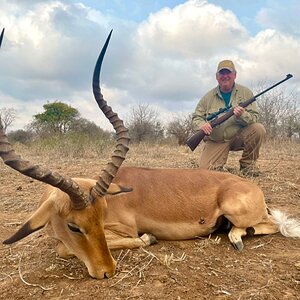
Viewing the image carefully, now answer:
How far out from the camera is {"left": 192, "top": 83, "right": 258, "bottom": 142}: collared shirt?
893 cm

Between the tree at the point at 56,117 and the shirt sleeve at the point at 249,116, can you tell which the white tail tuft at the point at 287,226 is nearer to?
the shirt sleeve at the point at 249,116

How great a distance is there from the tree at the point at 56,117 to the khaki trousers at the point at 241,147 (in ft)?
110

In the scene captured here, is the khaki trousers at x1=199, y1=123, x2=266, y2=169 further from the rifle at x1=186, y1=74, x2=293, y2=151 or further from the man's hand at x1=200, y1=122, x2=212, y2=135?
the man's hand at x1=200, y1=122, x2=212, y2=135

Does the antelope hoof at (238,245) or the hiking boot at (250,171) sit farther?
the hiking boot at (250,171)

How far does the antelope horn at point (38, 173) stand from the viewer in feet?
11.5

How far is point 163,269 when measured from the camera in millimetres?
3910

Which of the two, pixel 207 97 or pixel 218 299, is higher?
pixel 207 97

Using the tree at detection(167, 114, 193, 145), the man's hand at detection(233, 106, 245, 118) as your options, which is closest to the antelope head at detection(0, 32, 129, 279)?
the man's hand at detection(233, 106, 245, 118)

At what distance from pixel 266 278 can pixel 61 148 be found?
1367 cm

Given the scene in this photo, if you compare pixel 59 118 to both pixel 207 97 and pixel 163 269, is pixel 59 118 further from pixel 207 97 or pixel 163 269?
pixel 163 269

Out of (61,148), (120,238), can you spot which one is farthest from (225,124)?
(61,148)

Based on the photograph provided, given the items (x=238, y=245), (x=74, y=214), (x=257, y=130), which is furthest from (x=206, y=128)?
(x=74, y=214)

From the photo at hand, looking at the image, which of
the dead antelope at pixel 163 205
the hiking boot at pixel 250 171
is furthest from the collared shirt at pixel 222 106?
the dead antelope at pixel 163 205

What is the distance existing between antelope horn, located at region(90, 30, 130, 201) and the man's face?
4835 mm
